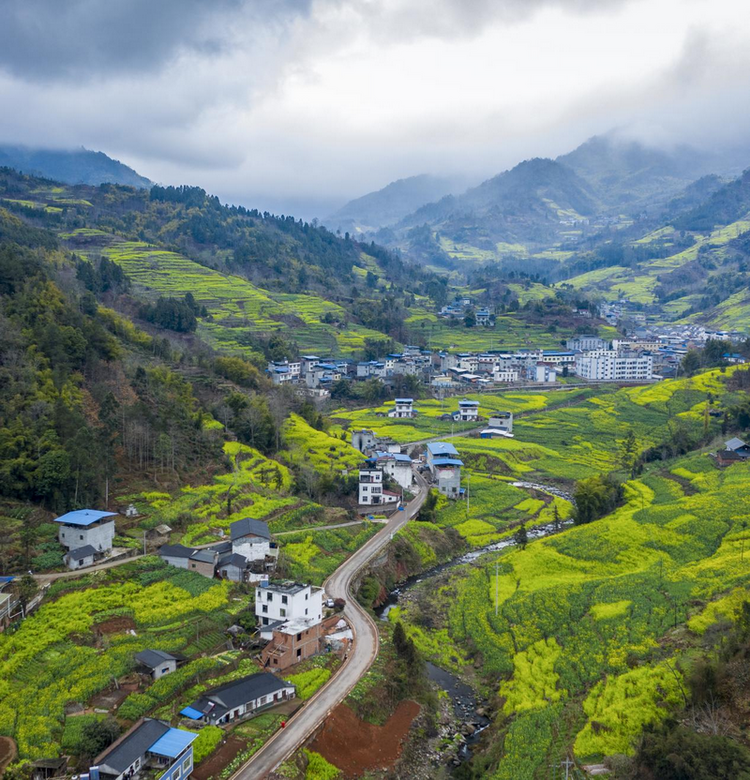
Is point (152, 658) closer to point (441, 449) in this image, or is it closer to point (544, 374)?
point (441, 449)

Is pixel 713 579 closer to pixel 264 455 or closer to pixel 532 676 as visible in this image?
pixel 532 676

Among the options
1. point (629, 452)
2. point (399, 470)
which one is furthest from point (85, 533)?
point (629, 452)

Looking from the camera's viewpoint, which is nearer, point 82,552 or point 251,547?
point 82,552

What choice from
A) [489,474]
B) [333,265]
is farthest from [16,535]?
→ [333,265]

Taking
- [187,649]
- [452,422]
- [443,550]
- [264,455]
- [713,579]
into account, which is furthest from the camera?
[452,422]

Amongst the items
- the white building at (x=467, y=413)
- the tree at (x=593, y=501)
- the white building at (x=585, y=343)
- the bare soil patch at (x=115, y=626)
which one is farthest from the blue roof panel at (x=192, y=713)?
the white building at (x=585, y=343)

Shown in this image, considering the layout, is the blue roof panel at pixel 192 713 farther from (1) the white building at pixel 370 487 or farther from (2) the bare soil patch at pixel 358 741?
(1) the white building at pixel 370 487

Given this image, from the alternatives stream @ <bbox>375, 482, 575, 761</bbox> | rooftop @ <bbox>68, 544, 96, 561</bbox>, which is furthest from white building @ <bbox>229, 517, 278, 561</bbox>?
rooftop @ <bbox>68, 544, 96, 561</bbox>

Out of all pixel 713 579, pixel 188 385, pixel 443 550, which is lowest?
pixel 443 550
